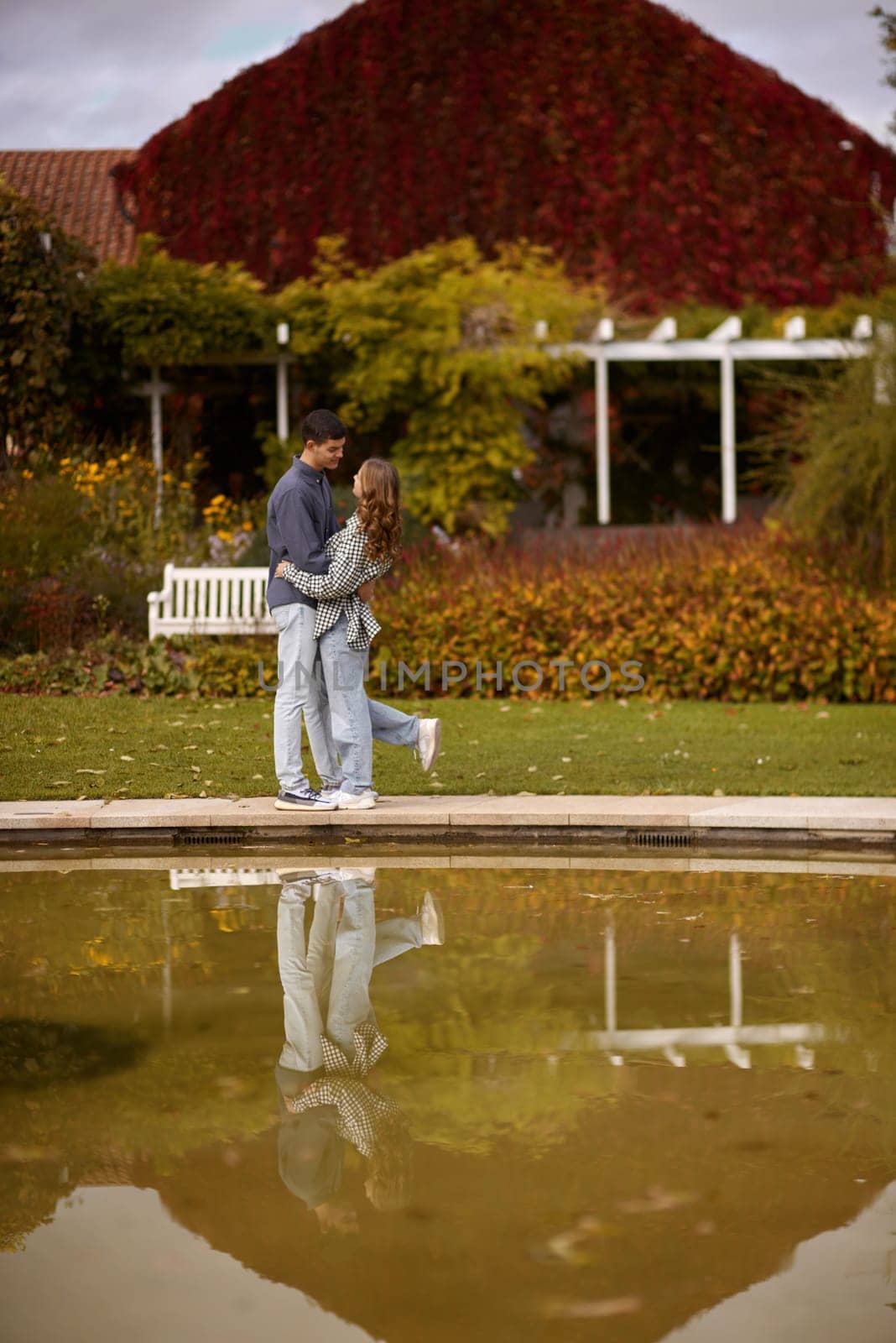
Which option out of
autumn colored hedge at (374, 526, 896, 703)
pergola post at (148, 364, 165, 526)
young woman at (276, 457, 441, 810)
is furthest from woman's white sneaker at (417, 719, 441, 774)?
pergola post at (148, 364, 165, 526)

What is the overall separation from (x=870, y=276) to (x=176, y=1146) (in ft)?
69.3

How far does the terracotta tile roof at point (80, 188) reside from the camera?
24469 millimetres

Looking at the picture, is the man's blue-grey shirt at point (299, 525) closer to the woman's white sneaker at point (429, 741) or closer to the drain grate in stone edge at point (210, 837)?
the woman's white sneaker at point (429, 741)

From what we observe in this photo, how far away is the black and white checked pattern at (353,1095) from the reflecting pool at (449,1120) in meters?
0.01

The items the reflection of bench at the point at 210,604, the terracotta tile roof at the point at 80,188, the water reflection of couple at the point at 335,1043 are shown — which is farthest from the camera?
the terracotta tile roof at the point at 80,188

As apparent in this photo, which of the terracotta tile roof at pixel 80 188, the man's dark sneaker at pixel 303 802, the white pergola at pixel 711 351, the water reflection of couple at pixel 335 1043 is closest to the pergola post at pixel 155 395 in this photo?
the terracotta tile roof at pixel 80 188

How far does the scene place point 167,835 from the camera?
294 inches

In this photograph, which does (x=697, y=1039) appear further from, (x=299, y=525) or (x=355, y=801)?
(x=299, y=525)

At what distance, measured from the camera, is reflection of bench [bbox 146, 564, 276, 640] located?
1284cm

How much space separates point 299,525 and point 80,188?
67.7ft

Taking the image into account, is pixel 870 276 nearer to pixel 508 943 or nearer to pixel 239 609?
pixel 239 609

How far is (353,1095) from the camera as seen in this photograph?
379cm

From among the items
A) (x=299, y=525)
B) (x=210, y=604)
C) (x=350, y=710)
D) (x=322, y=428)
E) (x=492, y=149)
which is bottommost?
(x=350, y=710)

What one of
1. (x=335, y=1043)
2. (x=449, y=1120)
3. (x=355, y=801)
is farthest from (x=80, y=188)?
(x=449, y=1120)
